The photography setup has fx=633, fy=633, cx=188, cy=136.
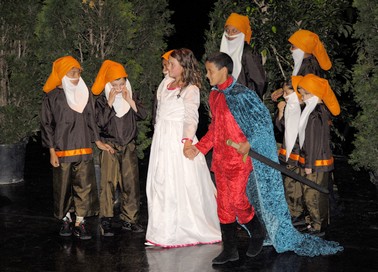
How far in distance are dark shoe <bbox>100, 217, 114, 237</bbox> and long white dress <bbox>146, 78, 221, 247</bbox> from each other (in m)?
0.49

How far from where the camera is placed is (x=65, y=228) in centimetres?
595

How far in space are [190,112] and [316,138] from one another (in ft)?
4.07

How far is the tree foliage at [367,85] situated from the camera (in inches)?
307

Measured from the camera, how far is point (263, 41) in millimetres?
7121

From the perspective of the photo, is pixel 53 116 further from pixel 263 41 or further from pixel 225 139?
pixel 263 41

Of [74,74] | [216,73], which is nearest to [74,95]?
[74,74]

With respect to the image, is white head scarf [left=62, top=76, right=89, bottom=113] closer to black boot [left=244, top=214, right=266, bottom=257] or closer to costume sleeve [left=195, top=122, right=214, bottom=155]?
costume sleeve [left=195, top=122, right=214, bottom=155]

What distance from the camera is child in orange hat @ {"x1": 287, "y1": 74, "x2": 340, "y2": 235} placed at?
578 cm

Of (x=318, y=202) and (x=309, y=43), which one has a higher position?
(x=309, y=43)

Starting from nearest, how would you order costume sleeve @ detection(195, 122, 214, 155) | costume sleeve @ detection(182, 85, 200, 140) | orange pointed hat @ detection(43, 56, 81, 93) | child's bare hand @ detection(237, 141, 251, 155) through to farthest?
1. child's bare hand @ detection(237, 141, 251, 155)
2. costume sleeve @ detection(195, 122, 214, 155)
3. costume sleeve @ detection(182, 85, 200, 140)
4. orange pointed hat @ detection(43, 56, 81, 93)

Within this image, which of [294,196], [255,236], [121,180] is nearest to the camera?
[255,236]

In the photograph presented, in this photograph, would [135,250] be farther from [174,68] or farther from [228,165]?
[174,68]

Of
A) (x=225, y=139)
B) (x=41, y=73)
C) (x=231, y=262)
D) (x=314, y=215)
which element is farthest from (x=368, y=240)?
(x=41, y=73)

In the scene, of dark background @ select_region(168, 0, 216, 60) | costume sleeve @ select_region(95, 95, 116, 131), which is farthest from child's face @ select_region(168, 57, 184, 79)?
dark background @ select_region(168, 0, 216, 60)
